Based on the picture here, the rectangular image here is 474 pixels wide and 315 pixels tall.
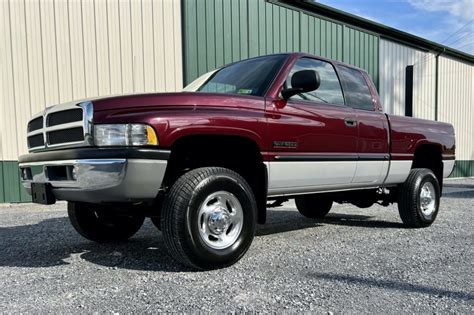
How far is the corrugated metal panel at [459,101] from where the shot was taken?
2048 cm

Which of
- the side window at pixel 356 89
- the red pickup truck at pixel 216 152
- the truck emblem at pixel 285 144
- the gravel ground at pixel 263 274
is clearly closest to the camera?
the gravel ground at pixel 263 274

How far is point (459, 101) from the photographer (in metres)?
21.3

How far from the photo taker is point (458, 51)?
21172mm

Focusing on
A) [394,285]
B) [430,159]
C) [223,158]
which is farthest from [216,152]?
[430,159]

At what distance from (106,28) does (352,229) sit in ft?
23.5

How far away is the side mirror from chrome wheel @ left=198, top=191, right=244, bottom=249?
126cm

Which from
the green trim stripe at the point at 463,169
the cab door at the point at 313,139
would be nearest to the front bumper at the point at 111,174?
the cab door at the point at 313,139

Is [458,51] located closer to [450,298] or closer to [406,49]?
[406,49]

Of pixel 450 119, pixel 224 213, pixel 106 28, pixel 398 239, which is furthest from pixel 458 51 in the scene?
pixel 224 213

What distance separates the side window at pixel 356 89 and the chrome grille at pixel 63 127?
3.14 meters

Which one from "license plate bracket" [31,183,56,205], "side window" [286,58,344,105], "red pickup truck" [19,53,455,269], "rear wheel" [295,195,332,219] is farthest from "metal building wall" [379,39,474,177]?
"license plate bracket" [31,183,56,205]

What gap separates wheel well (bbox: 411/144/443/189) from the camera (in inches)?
265

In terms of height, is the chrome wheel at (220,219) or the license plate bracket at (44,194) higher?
the license plate bracket at (44,194)

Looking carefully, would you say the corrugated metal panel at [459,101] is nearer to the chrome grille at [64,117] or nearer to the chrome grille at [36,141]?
the chrome grille at [36,141]
